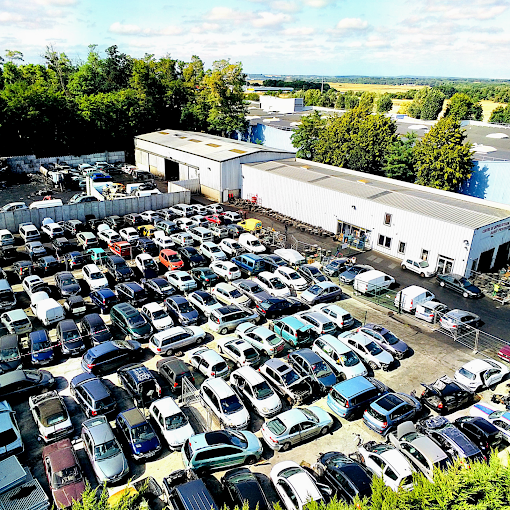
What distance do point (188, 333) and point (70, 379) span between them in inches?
219

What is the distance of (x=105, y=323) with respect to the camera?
23.1 metres

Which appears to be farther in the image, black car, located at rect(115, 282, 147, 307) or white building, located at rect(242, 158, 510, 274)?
white building, located at rect(242, 158, 510, 274)

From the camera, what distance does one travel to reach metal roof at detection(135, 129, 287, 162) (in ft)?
156

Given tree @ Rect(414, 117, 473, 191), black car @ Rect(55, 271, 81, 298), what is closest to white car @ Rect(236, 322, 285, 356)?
black car @ Rect(55, 271, 81, 298)

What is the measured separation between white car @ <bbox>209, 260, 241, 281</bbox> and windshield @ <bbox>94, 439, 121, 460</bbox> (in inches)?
584

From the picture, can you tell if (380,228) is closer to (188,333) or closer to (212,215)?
(212,215)

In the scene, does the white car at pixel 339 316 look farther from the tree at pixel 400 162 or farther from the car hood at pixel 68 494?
the tree at pixel 400 162

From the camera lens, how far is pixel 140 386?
17344 millimetres

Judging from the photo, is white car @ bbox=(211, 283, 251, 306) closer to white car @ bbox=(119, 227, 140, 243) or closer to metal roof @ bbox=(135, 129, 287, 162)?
white car @ bbox=(119, 227, 140, 243)

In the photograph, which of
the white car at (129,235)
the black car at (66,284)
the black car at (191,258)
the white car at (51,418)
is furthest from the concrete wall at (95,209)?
the white car at (51,418)

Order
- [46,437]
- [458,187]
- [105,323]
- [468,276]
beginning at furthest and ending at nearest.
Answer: [458,187] < [468,276] < [105,323] < [46,437]

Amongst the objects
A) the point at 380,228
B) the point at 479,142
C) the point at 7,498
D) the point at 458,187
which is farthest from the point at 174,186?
the point at 479,142

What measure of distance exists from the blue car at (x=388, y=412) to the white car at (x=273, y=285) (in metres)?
10.2

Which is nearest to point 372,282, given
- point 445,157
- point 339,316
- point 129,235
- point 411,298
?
point 411,298
